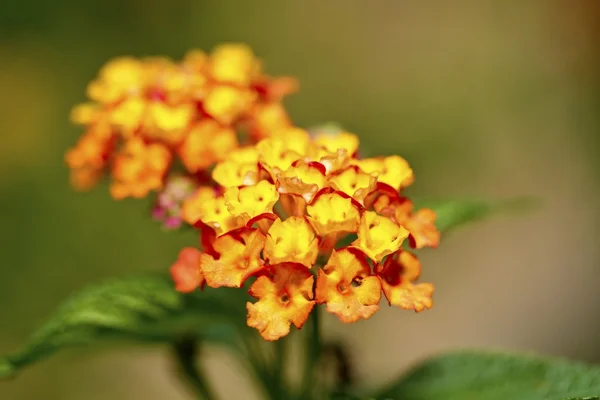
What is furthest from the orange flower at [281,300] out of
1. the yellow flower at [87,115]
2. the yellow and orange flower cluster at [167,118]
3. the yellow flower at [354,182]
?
the yellow flower at [87,115]

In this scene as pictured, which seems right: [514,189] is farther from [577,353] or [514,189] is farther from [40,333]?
[40,333]

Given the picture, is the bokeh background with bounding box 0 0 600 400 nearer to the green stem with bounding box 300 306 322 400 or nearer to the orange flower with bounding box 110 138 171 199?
the green stem with bounding box 300 306 322 400

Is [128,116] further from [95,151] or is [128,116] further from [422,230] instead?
[422,230]

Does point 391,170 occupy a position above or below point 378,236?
above

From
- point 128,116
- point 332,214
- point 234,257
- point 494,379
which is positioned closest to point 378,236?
point 332,214

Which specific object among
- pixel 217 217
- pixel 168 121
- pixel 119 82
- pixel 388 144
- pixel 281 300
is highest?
pixel 388 144

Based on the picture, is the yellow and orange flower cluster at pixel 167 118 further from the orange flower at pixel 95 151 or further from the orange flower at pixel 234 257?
the orange flower at pixel 234 257

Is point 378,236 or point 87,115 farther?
point 87,115

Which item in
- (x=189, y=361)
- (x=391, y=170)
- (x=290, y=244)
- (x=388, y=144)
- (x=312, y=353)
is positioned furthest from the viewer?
(x=388, y=144)
